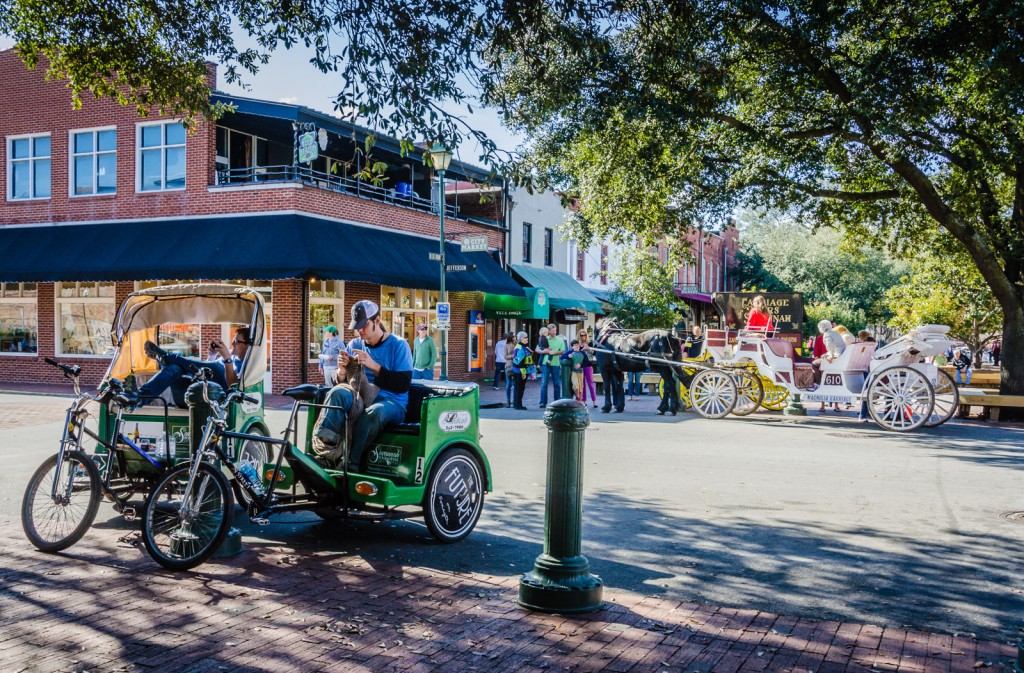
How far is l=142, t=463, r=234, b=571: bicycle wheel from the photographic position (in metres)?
5.71

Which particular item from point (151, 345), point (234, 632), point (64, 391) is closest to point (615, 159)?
point (151, 345)

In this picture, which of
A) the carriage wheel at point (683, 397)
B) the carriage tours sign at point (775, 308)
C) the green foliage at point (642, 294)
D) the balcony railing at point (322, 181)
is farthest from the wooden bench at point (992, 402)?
the green foliage at point (642, 294)

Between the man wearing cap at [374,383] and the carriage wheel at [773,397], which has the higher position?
the man wearing cap at [374,383]

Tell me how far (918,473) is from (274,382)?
54.4 ft

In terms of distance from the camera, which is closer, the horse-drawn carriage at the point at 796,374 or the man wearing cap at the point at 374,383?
the man wearing cap at the point at 374,383

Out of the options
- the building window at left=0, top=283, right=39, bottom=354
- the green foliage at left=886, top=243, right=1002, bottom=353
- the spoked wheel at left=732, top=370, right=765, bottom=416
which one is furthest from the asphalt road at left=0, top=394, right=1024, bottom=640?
the building window at left=0, top=283, right=39, bottom=354

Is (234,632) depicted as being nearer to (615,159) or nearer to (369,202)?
(615,159)

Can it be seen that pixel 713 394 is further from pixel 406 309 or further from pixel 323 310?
pixel 406 309

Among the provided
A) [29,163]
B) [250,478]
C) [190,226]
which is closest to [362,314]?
[250,478]

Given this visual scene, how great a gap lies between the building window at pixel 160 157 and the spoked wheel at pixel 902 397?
710 inches

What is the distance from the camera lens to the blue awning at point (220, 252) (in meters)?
21.4

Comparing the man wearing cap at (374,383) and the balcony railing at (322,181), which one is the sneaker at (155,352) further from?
the balcony railing at (322,181)

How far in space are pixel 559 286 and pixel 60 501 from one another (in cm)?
3048

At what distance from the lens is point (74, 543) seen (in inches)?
254
